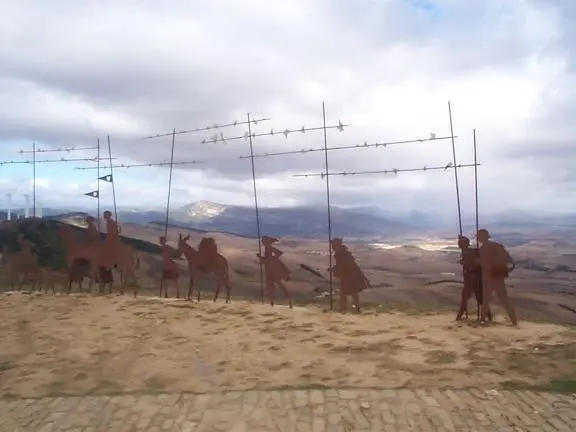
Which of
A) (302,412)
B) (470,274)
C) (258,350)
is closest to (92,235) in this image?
(258,350)

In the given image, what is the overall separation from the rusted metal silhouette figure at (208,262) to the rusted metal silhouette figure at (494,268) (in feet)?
19.6

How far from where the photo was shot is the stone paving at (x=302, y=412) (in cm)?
603

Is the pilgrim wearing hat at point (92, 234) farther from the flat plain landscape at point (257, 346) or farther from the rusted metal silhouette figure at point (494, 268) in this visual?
the rusted metal silhouette figure at point (494, 268)

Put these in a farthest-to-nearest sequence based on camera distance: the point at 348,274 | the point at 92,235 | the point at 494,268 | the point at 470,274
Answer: the point at 92,235, the point at 348,274, the point at 470,274, the point at 494,268

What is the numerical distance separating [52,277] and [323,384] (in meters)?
11.1

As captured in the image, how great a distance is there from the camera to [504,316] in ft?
39.9

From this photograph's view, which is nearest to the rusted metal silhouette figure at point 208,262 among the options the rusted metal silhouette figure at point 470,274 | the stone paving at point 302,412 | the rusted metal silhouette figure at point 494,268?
the rusted metal silhouette figure at point 470,274

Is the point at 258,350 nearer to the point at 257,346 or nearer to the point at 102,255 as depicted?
the point at 257,346

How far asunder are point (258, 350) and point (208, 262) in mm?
5043

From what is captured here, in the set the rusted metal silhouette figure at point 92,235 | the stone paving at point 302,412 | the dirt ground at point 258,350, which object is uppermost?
the rusted metal silhouette figure at point 92,235

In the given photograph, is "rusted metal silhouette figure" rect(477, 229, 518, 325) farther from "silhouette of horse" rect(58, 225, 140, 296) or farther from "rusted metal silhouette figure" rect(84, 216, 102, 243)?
"rusted metal silhouette figure" rect(84, 216, 102, 243)

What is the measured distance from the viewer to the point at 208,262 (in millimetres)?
13953

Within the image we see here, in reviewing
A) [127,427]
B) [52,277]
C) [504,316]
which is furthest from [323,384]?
[52,277]

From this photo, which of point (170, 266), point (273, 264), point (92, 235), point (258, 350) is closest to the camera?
point (258, 350)
